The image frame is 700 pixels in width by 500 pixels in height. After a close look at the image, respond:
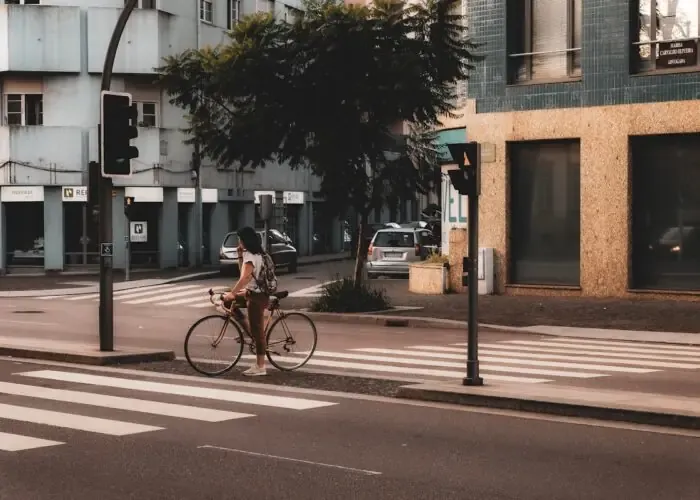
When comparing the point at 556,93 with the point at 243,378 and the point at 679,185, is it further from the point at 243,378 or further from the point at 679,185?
the point at 243,378

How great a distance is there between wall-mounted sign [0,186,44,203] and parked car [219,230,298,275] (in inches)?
275

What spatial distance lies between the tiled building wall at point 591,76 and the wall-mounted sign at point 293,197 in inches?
1059

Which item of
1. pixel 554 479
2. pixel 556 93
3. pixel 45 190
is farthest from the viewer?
pixel 45 190

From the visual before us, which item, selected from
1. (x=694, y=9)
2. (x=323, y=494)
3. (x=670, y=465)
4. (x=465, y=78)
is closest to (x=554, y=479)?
(x=670, y=465)

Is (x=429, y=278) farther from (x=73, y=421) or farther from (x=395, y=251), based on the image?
(x=73, y=421)

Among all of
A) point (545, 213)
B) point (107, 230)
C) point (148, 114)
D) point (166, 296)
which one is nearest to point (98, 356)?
point (107, 230)

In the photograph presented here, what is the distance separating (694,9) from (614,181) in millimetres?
3990

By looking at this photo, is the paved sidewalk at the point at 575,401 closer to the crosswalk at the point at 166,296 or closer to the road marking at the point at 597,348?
the road marking at the point at 597,348

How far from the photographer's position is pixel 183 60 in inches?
1033

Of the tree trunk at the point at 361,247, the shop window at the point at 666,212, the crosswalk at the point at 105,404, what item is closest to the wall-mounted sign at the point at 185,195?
the tree trunk at the point at 361,247

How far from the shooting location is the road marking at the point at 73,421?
10273 millimetres

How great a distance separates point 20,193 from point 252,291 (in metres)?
32.2

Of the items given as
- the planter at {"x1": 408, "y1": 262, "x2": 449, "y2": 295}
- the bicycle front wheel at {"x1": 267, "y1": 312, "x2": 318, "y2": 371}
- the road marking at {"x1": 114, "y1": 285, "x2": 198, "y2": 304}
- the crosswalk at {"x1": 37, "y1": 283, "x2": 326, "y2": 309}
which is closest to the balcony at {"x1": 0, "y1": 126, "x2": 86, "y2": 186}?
the crosswalk at {"x1": 37, "y1": 283, "x2": 326, "y2": 309}

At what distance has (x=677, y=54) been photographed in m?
26.1
